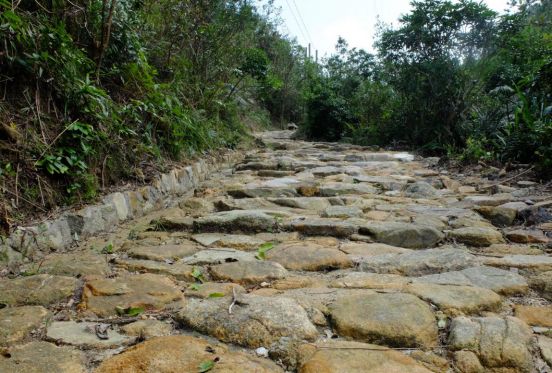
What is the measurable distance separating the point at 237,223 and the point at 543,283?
1.62 meters

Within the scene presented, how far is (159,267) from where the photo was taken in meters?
1.91

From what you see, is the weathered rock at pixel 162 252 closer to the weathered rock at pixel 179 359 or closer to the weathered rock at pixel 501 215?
the weathered rock at pixel 179 359

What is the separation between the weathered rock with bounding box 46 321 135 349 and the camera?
122cm

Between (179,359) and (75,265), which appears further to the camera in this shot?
(75,265)

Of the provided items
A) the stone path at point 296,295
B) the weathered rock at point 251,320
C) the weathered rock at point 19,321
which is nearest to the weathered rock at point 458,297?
the stone path at point 296,295

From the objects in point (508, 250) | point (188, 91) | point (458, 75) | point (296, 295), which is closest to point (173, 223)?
point (296, 295)

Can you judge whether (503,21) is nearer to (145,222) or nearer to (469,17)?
(469,17)

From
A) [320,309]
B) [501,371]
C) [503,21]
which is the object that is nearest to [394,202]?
A: [320,309]

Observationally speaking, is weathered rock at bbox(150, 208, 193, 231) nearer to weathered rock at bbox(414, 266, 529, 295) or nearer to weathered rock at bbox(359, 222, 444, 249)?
weathered rock at bbox(359, 222, 444, 249)

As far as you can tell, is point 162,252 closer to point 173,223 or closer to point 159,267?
point 159,267

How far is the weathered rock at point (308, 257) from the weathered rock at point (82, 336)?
856mm

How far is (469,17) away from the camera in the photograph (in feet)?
22.6

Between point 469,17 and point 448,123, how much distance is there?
1.71 m

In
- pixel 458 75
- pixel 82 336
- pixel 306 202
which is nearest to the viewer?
pixel 82 336
